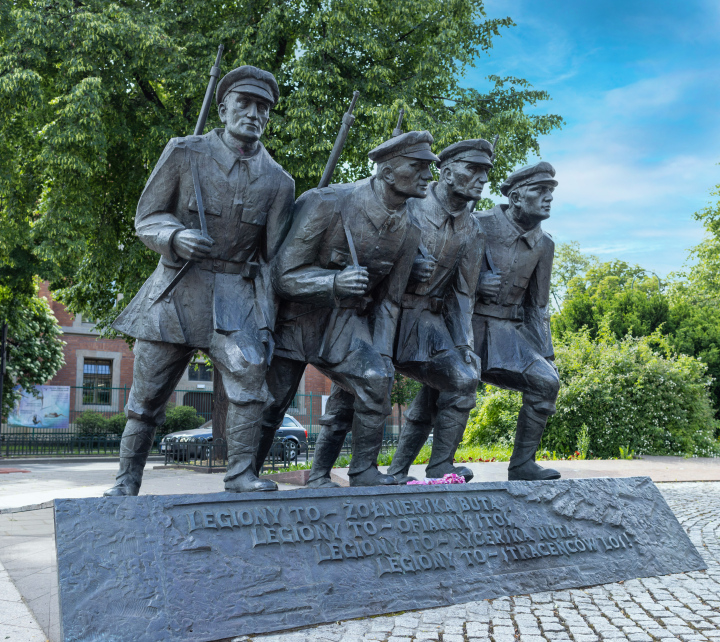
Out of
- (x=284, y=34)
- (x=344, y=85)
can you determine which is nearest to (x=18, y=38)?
(x=284, y=34)

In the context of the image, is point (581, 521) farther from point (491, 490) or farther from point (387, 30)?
point (387, 30)

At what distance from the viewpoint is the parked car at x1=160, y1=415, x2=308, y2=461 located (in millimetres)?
13930

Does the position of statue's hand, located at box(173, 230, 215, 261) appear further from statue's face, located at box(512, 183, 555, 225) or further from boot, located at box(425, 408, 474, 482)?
statue's face, located at box(512, 183, 555, 225)

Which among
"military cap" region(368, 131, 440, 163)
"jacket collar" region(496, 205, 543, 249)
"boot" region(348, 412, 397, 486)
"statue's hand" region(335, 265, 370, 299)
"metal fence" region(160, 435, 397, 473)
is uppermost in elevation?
"military cap" region(368, 131, 440, 163)

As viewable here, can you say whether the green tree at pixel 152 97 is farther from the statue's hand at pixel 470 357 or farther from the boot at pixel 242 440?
the boot at pixel 242 440

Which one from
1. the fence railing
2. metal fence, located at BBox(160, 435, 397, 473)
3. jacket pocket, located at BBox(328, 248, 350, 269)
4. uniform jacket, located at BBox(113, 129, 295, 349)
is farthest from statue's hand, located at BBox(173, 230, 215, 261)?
the fence railing

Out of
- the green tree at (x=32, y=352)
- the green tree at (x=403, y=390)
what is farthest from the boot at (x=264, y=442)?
the green tree at (x=403, y=390)

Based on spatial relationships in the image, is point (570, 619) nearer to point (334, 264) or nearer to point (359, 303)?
point (359, 303)

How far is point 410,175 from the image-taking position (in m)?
4.64

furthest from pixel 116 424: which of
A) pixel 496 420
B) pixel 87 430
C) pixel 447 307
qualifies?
pixel 447 307

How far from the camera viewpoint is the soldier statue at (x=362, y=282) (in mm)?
4629

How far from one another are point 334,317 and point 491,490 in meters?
1.51

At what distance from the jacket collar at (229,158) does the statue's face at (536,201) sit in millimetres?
2225

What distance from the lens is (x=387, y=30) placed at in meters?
14.5
